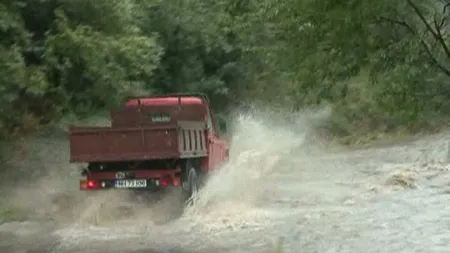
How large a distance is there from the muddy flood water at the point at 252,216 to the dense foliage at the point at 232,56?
2139 mm

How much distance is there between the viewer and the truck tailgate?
16.5 m

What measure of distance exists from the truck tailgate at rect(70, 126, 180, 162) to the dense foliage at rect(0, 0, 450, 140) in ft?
6.12

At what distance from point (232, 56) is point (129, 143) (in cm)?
1783

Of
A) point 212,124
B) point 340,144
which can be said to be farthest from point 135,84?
point 340,144

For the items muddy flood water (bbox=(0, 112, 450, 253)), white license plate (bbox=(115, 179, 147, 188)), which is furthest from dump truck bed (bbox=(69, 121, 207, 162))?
muddy flood water (bbox=(0, 112, 450, 253))

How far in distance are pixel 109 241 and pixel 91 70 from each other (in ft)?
20.8

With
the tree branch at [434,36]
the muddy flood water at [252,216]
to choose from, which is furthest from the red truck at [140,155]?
the tree branch at [434,36]

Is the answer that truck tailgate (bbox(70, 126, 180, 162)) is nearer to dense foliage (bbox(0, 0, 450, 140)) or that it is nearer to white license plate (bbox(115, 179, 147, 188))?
white license plate (bbox(115, 179, 147, 188))

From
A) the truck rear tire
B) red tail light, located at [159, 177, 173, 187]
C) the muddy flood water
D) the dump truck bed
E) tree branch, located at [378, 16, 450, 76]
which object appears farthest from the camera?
the truck rear tire

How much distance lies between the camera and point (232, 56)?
34.1m

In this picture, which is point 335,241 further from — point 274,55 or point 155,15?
point 155,15

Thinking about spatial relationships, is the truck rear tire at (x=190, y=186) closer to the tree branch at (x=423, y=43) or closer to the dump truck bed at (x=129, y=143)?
the dump truck bed at (x=129, y=143)

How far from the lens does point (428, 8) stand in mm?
8164

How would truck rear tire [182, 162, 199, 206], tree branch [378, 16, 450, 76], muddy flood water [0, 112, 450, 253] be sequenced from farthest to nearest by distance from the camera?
truck rear tire [182, 162, 199, 206] < muddy flood water [0, 112, 450, 253] < tree branch [378, 16, 450, 76]
